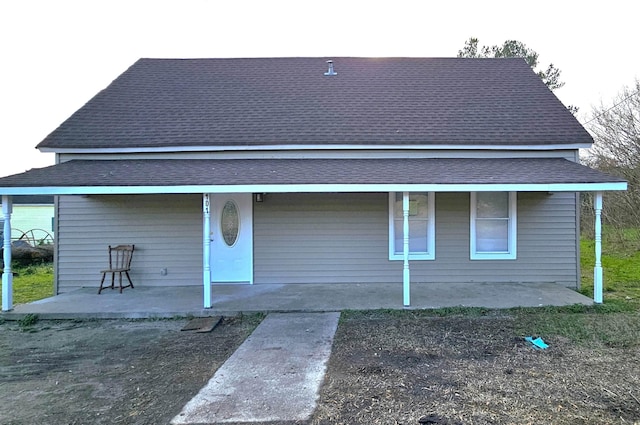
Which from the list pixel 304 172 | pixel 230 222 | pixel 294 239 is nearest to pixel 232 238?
pixel 230 222

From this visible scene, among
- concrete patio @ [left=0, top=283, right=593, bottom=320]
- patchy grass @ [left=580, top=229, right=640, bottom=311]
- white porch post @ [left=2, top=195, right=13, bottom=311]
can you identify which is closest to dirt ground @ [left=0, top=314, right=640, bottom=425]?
concrete patio @ [left=0, top=283, right=593, bottom=320]

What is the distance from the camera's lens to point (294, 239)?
849cm

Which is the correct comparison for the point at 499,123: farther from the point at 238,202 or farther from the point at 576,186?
the point at 238,202

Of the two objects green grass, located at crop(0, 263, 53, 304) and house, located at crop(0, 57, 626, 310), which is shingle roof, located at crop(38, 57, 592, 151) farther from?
green grass, located at crop(0, 263, 53, 304)

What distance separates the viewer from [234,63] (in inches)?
456

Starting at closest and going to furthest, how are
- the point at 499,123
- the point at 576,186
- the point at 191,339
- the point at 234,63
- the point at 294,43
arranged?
1. the point at 191,339
2. the point at 576,186
3. the point at 499,123
4. the point at 234,63
5. the point at 294,43

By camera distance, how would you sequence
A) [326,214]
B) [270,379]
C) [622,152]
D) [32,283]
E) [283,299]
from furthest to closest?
[622,152], [32,283], [326,214], [283,299], [270,379]

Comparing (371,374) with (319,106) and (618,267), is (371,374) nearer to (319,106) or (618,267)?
(319,106)

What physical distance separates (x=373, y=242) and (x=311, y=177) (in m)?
2.45

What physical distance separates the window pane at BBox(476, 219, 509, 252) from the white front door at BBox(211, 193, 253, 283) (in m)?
4.97

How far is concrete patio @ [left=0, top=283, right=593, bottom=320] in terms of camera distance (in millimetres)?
6594

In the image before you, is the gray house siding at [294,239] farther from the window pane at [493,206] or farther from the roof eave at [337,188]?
the roof eave at [337,188]

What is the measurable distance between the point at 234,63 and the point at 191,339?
8.70m

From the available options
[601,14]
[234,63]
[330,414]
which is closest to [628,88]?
[601,14]
